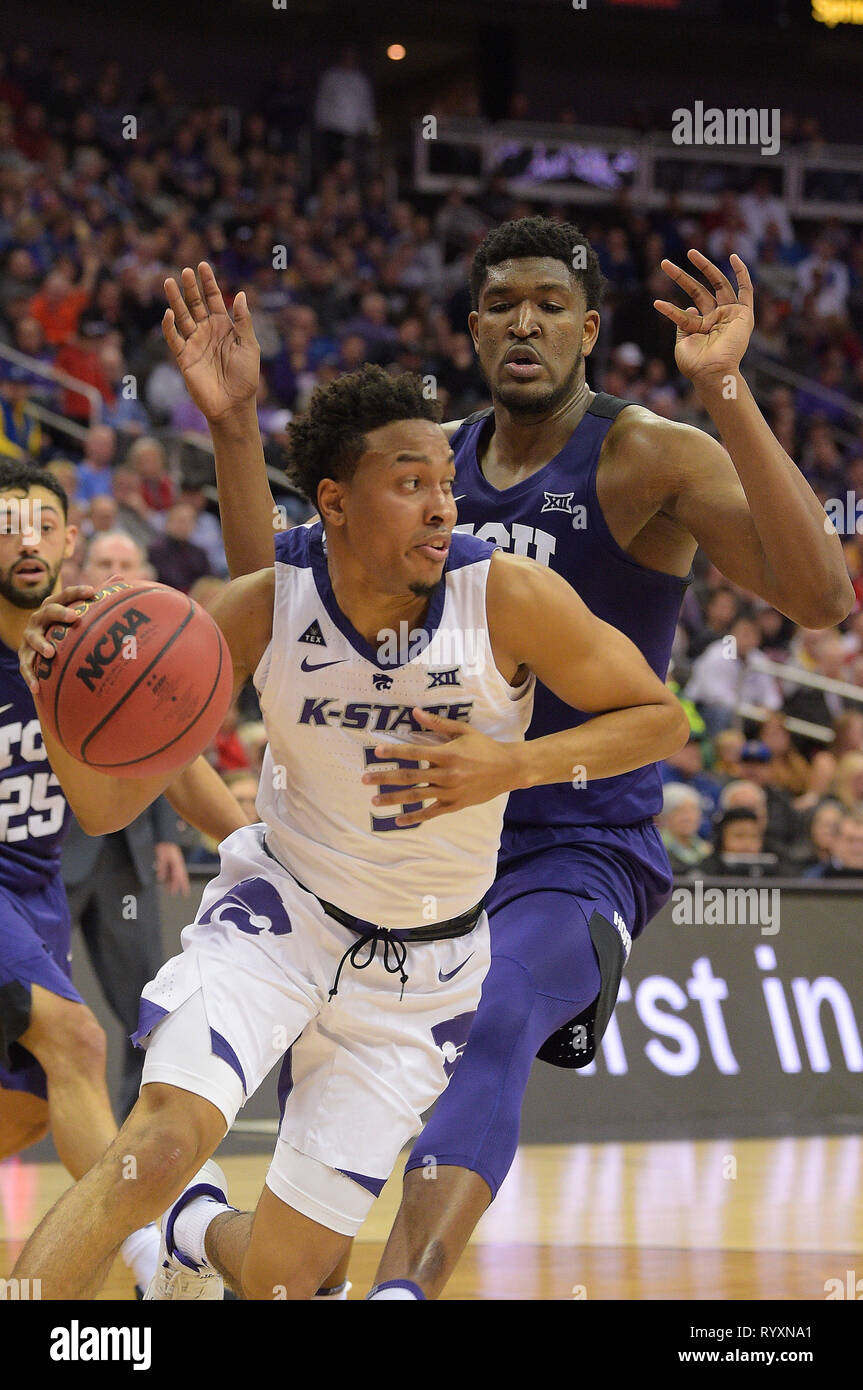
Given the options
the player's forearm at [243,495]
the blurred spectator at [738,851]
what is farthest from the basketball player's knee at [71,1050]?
the blurred spectator at [738,851]

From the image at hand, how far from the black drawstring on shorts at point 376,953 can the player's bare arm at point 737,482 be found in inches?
44.6

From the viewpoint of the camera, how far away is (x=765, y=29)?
18.3 meters

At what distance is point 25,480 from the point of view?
15.9 ft

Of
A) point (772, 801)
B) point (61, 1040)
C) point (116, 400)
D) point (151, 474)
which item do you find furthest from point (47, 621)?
point (116, 400)

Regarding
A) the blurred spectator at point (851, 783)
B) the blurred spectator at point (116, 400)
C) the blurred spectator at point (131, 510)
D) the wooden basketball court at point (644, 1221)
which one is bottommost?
the wooden basketball court at point (644, 1221)

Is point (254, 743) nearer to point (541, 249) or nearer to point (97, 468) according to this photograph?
point (97, 468)

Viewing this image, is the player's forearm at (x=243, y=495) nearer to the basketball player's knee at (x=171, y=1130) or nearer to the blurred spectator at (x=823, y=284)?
the basketball player's knee at (x=171, y=1130)

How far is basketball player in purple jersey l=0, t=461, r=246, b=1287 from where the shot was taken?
4.51 meters

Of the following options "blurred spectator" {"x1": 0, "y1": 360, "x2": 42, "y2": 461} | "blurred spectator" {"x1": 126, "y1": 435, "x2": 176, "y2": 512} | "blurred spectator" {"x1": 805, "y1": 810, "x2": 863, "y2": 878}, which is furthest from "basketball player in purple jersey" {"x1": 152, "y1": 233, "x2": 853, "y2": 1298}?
"blurred spectator" {"x1": 0, "y1": 360, "x2": 42, "y2": 461}

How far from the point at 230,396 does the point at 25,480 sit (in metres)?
1.04

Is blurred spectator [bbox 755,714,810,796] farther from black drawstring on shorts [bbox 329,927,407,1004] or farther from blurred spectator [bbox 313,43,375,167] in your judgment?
blurred spectator [bbox 313,43,375,167]

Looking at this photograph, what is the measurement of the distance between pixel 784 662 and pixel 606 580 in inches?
337

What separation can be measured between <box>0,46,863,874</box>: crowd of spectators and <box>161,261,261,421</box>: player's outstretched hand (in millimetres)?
3800

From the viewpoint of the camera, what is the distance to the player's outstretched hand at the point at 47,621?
10.5 ft
